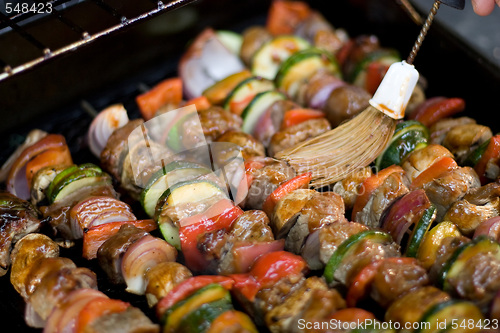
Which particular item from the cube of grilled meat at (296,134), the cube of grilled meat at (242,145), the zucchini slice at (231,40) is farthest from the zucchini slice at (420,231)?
the zucchini slice at (231,40)

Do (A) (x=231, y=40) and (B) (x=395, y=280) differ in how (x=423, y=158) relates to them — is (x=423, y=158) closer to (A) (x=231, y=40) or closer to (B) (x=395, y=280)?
(B) (x=395, y=280)

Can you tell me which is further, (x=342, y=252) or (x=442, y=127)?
(x=442, y=127)

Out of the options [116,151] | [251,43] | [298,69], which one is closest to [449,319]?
[116,151]

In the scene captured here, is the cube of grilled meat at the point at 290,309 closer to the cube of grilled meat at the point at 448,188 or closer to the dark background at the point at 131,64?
A: the cube of grilled meat at the point at 448,188

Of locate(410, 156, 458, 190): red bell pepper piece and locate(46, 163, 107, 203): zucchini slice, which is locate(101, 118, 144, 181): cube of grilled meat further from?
locate(410, 156, 458, 190): red bell pepper piece

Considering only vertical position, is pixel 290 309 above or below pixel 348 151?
below

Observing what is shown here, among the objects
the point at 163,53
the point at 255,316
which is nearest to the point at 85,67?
the point at 163,53
